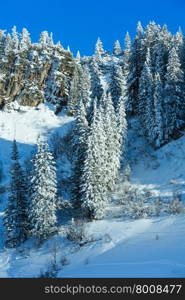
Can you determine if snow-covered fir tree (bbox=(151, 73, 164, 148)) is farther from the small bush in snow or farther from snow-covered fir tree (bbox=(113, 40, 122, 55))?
snow-covered fir tree (bbox=(113, 40, 122, 55))

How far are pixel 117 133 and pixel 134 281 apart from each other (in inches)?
1247

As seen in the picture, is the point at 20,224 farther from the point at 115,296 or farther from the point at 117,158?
the point at 115,296

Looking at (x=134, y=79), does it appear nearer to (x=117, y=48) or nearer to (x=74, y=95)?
(x=74, y=95)

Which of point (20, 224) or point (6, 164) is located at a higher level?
point (6, 164)

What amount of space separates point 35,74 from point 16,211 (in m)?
44.0

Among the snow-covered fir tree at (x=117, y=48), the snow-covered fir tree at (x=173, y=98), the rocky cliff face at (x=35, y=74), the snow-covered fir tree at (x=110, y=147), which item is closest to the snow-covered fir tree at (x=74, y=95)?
the rocky cliff face at (x=35, y=74)

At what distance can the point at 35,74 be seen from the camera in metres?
73.2

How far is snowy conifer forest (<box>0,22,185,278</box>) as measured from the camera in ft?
86.2

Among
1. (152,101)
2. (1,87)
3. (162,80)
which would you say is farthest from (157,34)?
(1,87)

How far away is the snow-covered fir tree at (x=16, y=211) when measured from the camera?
34844 mm

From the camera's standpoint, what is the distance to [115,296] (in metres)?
A: 13.6

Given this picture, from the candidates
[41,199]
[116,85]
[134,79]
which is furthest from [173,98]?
[41,199]

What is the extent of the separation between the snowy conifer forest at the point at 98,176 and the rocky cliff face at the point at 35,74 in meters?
0.30

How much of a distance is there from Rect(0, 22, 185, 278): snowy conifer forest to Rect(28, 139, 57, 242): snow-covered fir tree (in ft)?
0.33
